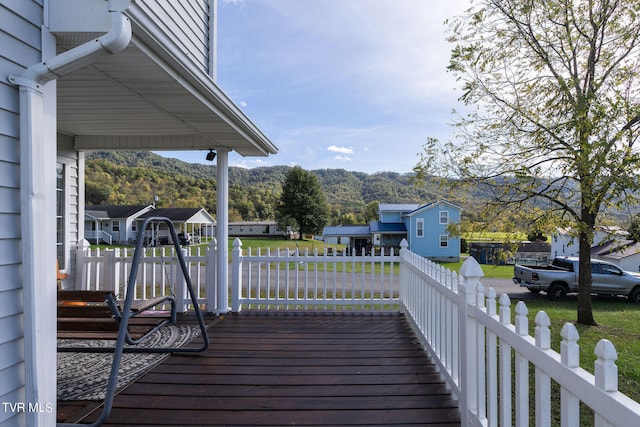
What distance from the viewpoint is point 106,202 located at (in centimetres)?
4541

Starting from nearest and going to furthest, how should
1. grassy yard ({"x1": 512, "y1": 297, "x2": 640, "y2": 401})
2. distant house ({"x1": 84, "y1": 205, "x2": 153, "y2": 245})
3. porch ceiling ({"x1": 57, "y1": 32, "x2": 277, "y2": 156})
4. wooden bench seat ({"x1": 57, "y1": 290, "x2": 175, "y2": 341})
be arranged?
porch ceiling ({"x1": 57, "y1": 32, "x2": 277, "y2": 156})
wooden bench seat ({"x1": 57, "y1": 290, "x2": 175, "y2": 341})
grassy yard ({"x1": 512, "y1": 297, "x2": 640, "y2": 401})
distant house ({"x1": 84, "y1": 205, "x2": 153, "y2": 245})

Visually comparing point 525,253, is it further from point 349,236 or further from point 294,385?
point 294,385

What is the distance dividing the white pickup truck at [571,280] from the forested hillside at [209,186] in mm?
15678

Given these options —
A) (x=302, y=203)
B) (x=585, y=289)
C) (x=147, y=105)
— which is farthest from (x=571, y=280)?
(x=302, y=203)

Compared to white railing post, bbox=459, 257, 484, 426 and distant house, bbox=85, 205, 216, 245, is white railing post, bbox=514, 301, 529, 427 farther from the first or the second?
distant house, bbox=85, 205, 216, 245

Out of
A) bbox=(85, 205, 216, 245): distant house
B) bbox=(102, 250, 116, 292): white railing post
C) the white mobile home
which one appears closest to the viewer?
the white mobile home

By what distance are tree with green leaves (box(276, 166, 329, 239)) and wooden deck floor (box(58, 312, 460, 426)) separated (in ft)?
131

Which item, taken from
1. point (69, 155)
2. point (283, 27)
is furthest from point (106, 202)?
point (69, 155)

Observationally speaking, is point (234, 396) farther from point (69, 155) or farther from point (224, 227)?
point (69, 155)

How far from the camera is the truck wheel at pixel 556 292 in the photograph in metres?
12.4

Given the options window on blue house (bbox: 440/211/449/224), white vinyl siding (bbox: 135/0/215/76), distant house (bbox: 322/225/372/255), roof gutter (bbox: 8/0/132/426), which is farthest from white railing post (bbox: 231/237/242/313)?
distant house (bbox: 322/225/372/255)

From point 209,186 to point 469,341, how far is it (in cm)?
4984

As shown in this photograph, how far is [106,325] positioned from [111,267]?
297cm

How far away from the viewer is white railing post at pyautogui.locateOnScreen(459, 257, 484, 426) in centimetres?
230
